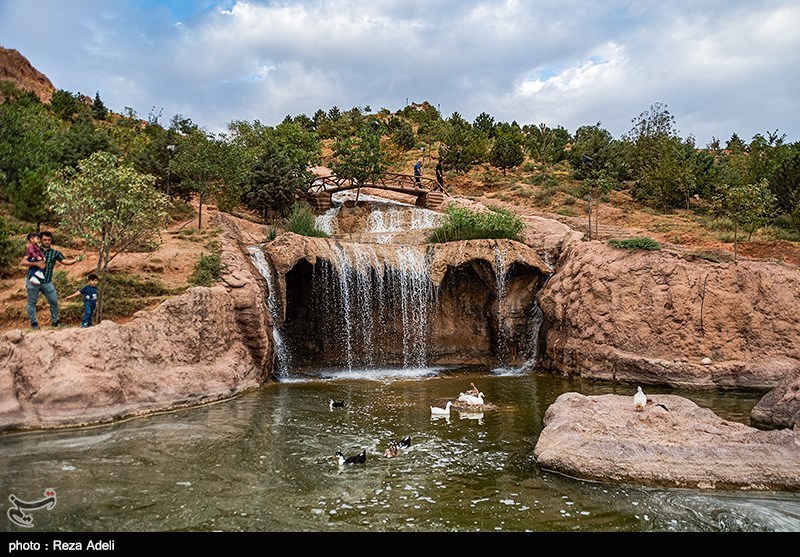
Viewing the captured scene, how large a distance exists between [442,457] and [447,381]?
824 centimetres

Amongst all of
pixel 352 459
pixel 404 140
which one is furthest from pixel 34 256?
pixel 404 140

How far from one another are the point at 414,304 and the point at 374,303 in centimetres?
165

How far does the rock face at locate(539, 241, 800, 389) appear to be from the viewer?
18.1 metres

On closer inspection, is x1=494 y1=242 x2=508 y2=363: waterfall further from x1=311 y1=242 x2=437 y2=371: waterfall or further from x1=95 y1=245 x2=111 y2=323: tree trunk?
x1=95 y1=245 x2=111 y2=323: tree trunk

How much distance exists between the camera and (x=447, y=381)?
1912 centimetres

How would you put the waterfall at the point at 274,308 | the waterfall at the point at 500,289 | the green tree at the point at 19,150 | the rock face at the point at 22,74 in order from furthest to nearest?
the rock face at the point at 22,74 < the green tree at the point at 19,150 < the waterfall at the point at 500,289 < the waterfall at the point at 274,308

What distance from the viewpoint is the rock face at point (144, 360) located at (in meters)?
12.4

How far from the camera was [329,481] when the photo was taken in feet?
31.2

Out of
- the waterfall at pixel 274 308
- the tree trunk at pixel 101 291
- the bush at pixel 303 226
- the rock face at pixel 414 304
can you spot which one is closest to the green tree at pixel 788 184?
the rock face at pixel 414 304

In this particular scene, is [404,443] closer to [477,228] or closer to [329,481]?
[329,481]

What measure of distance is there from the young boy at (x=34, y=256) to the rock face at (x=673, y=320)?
55.0 feet

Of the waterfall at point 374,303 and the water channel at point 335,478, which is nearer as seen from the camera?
the water channel at point 335,478

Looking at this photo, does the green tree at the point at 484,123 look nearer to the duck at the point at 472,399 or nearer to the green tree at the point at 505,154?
the green tree at the point at 505,154
